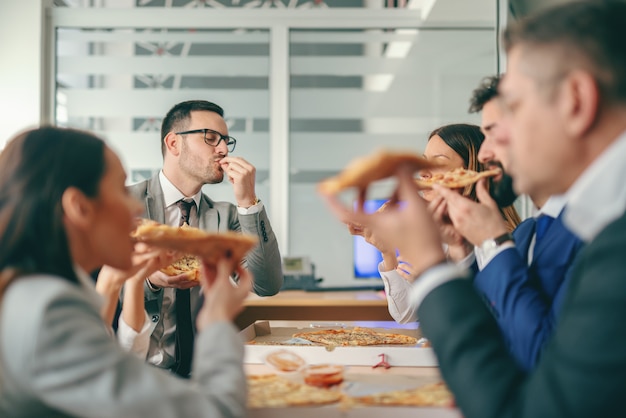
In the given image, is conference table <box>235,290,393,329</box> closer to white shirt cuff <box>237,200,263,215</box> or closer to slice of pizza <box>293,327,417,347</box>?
white shirt cuff <box>237,200,263,215</box>

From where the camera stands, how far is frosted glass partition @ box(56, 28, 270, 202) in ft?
16.6

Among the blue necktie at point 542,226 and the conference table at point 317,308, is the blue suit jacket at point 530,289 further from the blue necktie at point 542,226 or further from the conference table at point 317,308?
the conference table at point 317,308

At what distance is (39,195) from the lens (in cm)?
117

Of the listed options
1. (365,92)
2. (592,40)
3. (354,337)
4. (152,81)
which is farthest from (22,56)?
(592,40)

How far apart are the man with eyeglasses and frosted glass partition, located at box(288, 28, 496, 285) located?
69.7 inches

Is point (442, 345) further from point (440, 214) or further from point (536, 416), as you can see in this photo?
point (440, 214)

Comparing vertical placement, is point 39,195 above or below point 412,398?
above

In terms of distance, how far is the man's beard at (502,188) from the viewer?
191 centimetres

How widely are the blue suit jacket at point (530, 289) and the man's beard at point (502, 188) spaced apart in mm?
394

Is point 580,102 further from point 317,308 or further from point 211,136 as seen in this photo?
point 317,308

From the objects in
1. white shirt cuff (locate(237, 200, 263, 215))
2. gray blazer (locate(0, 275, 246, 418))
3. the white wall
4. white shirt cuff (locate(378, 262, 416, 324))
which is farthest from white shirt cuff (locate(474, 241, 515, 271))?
the white wall

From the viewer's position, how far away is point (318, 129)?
505 cm

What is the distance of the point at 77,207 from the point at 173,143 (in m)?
2.11

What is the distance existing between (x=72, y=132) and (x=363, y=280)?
3.83 metres
